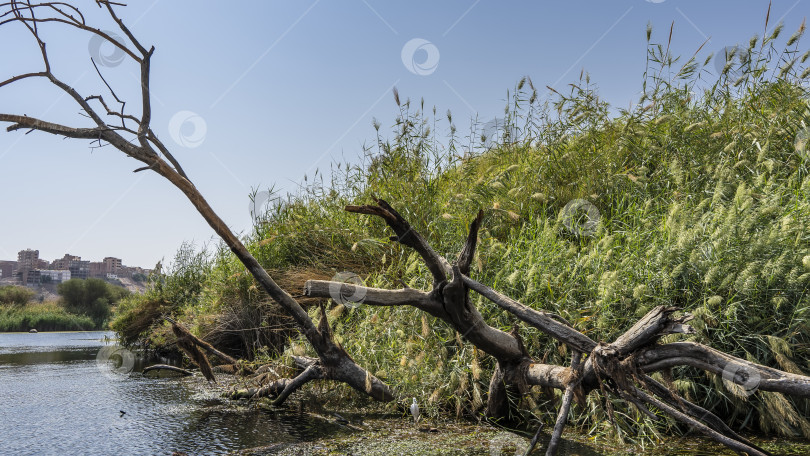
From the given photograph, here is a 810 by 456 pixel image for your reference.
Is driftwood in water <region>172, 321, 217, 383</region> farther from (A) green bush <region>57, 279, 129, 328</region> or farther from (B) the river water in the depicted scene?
(A) green bush <region>57, 279, 129, 328</region>

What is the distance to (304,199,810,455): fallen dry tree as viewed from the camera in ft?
7.45

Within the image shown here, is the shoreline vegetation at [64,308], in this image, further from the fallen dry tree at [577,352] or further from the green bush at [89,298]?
the fallen dry tree at [577,352]

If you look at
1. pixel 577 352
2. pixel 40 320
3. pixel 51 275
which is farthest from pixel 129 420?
pixel 51 275

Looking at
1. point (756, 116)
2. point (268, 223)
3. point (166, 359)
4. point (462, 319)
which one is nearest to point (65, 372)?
point (166, 359)

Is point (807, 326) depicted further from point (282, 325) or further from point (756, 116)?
point (282, 325)

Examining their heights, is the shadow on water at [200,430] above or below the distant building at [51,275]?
below

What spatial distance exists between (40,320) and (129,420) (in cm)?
2869

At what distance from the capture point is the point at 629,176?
194 inches

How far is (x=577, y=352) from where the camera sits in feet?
9.08

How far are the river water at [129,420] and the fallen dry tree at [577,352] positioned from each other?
4.89ft

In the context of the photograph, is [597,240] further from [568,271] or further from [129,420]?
[129,420]

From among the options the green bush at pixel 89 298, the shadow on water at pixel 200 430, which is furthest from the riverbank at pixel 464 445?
the green bush at pixel 89 298

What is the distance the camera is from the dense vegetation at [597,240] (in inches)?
136

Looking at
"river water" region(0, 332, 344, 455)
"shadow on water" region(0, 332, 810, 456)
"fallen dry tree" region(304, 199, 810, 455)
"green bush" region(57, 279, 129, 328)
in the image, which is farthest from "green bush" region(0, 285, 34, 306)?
"fallen dry tree" region(304, 199, 810, 455)
